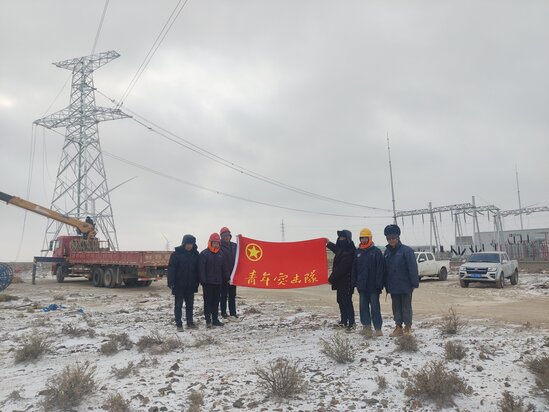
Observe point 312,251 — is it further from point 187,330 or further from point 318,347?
point 187,330

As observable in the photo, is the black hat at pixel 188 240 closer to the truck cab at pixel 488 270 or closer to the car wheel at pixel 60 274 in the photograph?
the truck cab at pixel 488 270

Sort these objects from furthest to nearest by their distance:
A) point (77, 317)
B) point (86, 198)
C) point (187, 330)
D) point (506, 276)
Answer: point (86, 198) → point (506, 276) → point (77, 317) → point (187, 330)

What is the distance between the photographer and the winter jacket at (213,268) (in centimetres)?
962

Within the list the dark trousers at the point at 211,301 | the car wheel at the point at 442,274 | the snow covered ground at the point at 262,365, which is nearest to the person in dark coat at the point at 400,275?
the snow covered ground at the point at 262,365

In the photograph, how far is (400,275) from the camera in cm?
764

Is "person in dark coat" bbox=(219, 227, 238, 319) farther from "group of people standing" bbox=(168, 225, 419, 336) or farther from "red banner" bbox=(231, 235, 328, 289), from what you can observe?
"red banner" bbox=(231, 235, 328, 289)

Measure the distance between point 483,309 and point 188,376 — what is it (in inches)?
386

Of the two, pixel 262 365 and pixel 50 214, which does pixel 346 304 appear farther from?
pixel 50 214

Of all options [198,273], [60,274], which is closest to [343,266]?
[198,273]

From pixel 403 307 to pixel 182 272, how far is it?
4642 millimetres

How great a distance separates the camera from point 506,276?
2188cm

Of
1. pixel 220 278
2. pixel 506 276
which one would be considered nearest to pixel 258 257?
pixel 220 278

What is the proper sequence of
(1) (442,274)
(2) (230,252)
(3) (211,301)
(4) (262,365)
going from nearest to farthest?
1. (4) (262,365)
2. (3) (211,301)
3. (2) (230,252)
4. (1) (442,274)

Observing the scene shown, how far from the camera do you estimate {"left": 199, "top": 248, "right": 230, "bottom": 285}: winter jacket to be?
9.62 metres
